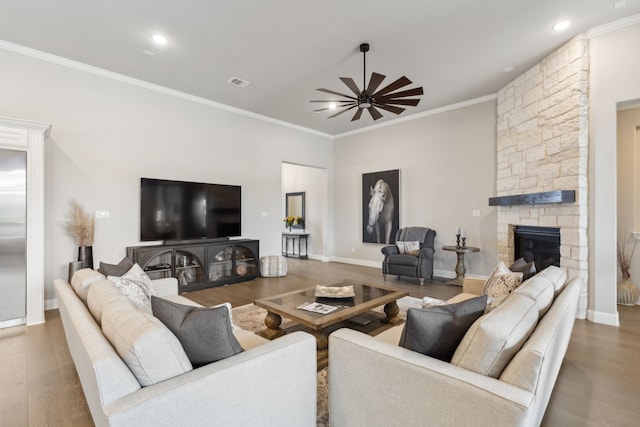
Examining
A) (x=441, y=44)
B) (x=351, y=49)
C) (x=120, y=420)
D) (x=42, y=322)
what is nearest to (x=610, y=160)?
(x=441, y=44)

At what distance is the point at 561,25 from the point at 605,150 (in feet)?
4.71

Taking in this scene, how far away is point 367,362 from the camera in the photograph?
56.6 inches

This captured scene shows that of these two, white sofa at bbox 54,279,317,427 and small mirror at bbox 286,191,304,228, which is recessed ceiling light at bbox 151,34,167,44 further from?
small mirror at bbox 286,191,304,228

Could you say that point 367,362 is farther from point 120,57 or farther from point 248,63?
point 120,57

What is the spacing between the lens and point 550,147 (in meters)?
3.92

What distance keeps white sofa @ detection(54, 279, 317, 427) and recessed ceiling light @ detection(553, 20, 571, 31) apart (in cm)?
406

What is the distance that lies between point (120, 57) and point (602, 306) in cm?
641

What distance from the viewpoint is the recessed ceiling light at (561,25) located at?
3248mm

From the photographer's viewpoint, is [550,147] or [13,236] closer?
[13,236]

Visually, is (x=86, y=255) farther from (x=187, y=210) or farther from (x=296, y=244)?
(x=296, y=244)

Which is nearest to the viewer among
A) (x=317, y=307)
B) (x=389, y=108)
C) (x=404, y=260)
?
(x=317, y=307)

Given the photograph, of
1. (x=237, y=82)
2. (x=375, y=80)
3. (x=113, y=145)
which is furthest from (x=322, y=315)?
(x=113, y=145)

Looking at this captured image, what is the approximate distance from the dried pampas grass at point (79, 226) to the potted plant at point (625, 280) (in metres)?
7.02

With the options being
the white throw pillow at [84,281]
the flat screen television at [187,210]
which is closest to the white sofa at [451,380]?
the white throw pillow at [84,281]
